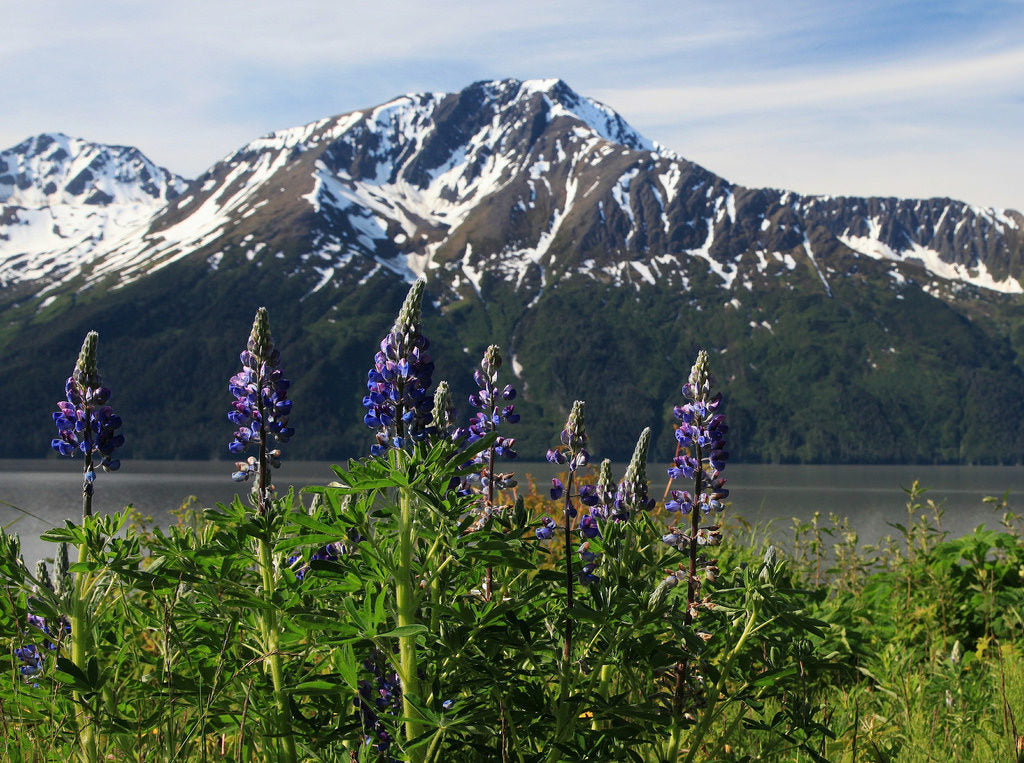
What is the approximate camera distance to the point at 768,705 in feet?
23.1

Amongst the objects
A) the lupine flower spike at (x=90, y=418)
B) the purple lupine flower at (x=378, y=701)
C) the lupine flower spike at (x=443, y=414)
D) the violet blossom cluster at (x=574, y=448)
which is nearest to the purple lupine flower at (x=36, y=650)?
the lupine flower spike at (x=90, y=418)

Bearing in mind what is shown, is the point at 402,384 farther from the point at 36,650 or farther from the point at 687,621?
the point at 36,650

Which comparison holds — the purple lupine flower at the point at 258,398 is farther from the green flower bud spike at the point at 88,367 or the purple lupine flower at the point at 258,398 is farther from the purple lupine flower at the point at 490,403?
the purple lupine flower at the point at 490,403

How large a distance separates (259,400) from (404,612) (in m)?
1.67

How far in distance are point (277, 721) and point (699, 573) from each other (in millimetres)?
2042

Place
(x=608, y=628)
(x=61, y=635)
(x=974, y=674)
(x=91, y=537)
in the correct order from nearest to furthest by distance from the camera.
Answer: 1. (x=608, y=628)
2. (x=91, y=537)
3. (x=61, y=635)
4. (x=974, y=674)

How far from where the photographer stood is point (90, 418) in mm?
4820

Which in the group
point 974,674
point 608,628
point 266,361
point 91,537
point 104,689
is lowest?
point 974,674

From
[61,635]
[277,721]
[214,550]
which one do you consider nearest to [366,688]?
[277,721]

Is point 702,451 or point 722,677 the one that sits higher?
point 702,451

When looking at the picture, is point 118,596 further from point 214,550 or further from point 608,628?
point 608,628

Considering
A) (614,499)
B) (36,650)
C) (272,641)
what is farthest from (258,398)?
(614,499)

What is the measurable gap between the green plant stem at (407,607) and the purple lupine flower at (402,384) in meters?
0.55

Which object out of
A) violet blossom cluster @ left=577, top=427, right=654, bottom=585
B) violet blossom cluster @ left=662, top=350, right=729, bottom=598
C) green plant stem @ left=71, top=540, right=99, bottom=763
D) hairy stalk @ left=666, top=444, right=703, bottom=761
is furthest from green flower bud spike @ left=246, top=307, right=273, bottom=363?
hairy stalk @ left=666, top=444, right=703, bottom=761
